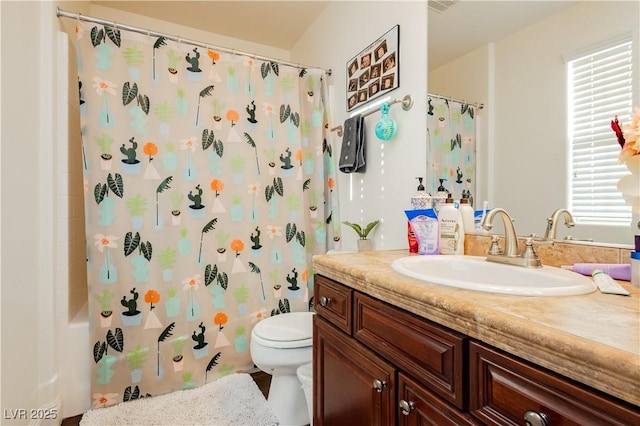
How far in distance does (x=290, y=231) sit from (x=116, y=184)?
0.99 m

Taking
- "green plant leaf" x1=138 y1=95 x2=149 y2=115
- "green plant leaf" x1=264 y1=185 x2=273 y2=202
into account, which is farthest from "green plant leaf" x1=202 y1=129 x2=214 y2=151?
"green plant leaf" x1=264 y1=185 x2=273 y2=202

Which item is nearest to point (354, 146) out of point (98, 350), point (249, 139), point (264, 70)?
point (249, 139)

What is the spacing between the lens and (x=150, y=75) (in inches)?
67.1

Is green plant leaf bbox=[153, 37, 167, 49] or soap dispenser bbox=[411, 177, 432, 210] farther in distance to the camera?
green plant leaf bbox=[153, 37, 167, 49]

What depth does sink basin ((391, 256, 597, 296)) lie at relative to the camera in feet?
2.20

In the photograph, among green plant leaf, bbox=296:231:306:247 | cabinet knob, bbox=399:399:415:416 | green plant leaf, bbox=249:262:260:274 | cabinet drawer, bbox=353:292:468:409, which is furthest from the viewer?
green plant leaf, bbox=296:231:306:247

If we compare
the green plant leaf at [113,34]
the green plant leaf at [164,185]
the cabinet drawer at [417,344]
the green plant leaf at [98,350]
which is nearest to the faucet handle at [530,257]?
the cabinet drawer at [417,344]

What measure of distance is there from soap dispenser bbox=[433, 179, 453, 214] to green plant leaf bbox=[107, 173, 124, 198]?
1.57m

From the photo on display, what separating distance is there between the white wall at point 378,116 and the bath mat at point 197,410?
41.3 inches

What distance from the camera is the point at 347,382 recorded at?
3.14ft

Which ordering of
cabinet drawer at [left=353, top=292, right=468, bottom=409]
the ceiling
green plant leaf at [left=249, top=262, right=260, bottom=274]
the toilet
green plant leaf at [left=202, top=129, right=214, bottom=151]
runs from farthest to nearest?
green plant leaf at [left=249, top=262, right=260, bottom=274], green plant leaf at [left=202, top=129, right=214, bottom=151], the toilet, the ceiling, cabinet drawer at [left=353, top=292, right=468, bottom=409]

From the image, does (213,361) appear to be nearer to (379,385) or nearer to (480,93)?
(379,385)

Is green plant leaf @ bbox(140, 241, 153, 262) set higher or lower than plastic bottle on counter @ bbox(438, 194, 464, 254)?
lower

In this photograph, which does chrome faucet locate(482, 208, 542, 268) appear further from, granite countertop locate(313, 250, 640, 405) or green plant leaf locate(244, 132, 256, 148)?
green plant leaf locate(244, 132, 256, 148)
